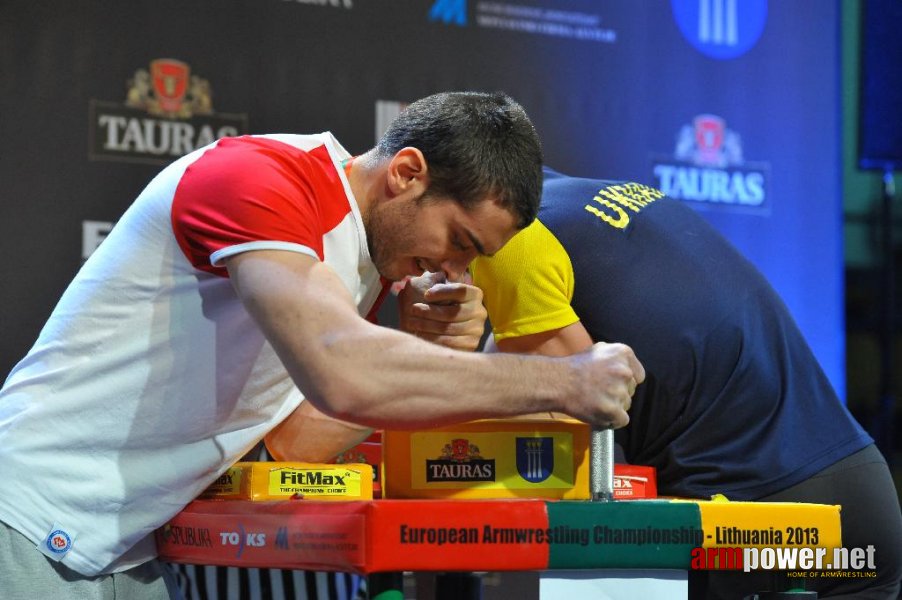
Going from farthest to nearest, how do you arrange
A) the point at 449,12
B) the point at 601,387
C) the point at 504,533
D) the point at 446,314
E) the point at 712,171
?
the point at 712,171 < the point at 449,12 < the point at 446,314 < the point at 601,387 < the point at 504,533

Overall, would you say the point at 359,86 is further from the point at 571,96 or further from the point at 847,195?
the point at 847,195

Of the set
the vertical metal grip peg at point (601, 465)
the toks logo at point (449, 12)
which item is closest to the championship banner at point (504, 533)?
the vertical metal grip peg at point (601, 465)

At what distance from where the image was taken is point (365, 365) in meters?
1.10

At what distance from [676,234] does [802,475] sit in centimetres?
43

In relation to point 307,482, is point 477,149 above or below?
above

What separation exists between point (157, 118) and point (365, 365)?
1735 mm

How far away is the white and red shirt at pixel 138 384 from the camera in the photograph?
1.26 metres

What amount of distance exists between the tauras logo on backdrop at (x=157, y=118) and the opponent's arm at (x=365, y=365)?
1579 millimetres

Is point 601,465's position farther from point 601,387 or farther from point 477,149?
point 477,149

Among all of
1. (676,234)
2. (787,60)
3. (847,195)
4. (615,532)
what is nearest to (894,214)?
(847,195)

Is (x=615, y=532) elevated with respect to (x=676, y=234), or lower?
lower

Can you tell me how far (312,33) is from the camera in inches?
111

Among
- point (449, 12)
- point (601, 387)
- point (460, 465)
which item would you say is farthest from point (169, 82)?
point (601, 387)

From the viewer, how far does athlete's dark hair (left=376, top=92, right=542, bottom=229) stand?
4.37 ft
